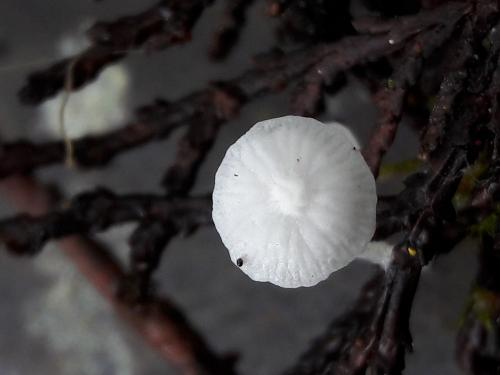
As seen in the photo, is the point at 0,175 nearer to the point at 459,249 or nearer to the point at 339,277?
the point at 339,277

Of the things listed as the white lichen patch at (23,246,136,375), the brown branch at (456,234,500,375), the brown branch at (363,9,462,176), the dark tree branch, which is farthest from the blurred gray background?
the brown branch at (363,9,462,176)

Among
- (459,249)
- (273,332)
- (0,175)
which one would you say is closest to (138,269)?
(0,175)

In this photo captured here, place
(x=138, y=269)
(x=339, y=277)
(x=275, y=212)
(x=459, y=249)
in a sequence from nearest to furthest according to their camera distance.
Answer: (x=275, y=212)
(x=138, y=269)
(x=459, y=249)
(x=339, y=277)

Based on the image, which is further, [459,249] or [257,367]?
[257,367]

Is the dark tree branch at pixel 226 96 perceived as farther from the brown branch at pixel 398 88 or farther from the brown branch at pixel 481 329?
the brown branch at pixel 481 329

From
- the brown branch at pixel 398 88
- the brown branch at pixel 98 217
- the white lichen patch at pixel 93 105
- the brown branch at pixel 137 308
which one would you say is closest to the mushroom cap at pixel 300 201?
the brown branch at pixel 398 88

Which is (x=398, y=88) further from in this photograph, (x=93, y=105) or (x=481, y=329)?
(x=93, y=105)

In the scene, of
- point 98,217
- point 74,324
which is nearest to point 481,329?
point 98,217

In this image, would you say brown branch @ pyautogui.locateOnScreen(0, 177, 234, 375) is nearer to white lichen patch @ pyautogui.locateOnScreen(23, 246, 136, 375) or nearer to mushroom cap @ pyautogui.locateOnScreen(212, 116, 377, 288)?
white lichen patch @ pyautogui.locateOnScreen(23, 246, 136, 375)
